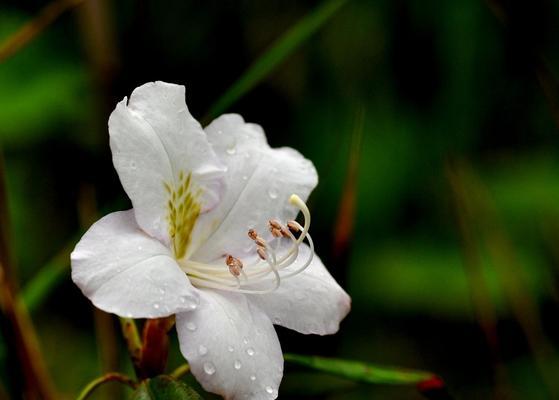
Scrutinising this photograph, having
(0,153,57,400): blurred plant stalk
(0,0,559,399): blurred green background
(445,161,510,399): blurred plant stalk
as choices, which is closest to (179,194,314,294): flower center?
(0,153,57,400): blurred plant stalk

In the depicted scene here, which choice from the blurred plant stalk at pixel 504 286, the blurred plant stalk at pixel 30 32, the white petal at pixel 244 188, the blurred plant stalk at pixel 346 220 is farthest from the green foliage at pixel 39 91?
the white petal at pixel 244 188

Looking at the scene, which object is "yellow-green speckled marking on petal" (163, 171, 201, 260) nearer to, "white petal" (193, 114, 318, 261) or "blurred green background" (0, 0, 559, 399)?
"white petal" (193, 114, 318, 261)

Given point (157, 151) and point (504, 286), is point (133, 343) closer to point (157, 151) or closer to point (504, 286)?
point (157, 151)

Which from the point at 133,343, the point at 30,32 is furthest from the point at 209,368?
the point at 30,32

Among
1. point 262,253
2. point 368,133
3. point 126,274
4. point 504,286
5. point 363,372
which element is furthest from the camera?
point 368,133

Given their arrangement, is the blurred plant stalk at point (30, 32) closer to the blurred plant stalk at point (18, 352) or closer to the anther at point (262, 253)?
the blurred plant stalk at point (18, 352)

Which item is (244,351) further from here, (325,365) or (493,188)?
(493,188)

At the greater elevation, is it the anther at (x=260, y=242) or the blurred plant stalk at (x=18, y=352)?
the anther at (x=260, y=242)
